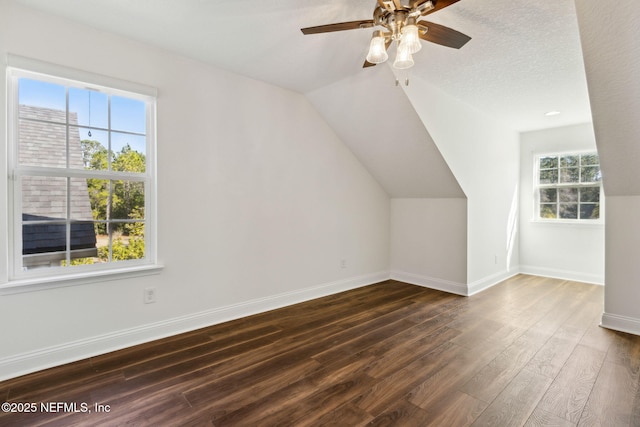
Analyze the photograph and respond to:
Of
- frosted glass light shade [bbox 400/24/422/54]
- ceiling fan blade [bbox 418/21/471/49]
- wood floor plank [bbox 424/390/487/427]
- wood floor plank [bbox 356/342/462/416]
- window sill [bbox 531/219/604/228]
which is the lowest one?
wood floor plank [bbox 424/390/487/427]

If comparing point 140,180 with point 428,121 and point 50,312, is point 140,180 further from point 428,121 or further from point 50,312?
point 428,121

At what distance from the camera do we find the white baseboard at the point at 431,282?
3957mm

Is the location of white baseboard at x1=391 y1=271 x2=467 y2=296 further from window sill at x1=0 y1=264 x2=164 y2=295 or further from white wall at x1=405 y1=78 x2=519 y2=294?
window sill at x1=0 y1=264 x2=164 y2=295

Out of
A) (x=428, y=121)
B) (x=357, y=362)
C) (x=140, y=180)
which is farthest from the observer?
(x=428, y=121)

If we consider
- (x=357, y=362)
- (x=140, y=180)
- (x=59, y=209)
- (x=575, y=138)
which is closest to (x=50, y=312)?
(x=59, y=209)

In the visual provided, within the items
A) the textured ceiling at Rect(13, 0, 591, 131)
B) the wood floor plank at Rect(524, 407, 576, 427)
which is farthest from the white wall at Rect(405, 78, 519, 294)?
the wood floor plank at Rect(524, 407, 576, 427)

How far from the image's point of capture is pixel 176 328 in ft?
8.87

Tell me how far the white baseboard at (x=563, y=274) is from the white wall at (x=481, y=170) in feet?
0.68

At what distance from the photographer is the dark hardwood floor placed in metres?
1.70

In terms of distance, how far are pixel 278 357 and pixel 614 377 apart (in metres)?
2.27

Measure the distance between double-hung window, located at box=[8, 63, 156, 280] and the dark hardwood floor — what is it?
2.57ft

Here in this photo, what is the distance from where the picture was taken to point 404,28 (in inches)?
65.7

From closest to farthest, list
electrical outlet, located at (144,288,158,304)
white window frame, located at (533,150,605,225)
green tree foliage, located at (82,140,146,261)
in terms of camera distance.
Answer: green tree foliage, located at (82,140,146,261), electrical outlet, located at (144,288,158,304), white window frame, located at (533,150,605,225)

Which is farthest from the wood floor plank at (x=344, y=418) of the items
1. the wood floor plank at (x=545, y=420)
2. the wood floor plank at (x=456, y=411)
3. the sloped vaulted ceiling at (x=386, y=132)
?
the sloped vaulted ceiling at (x=386, y=132)
